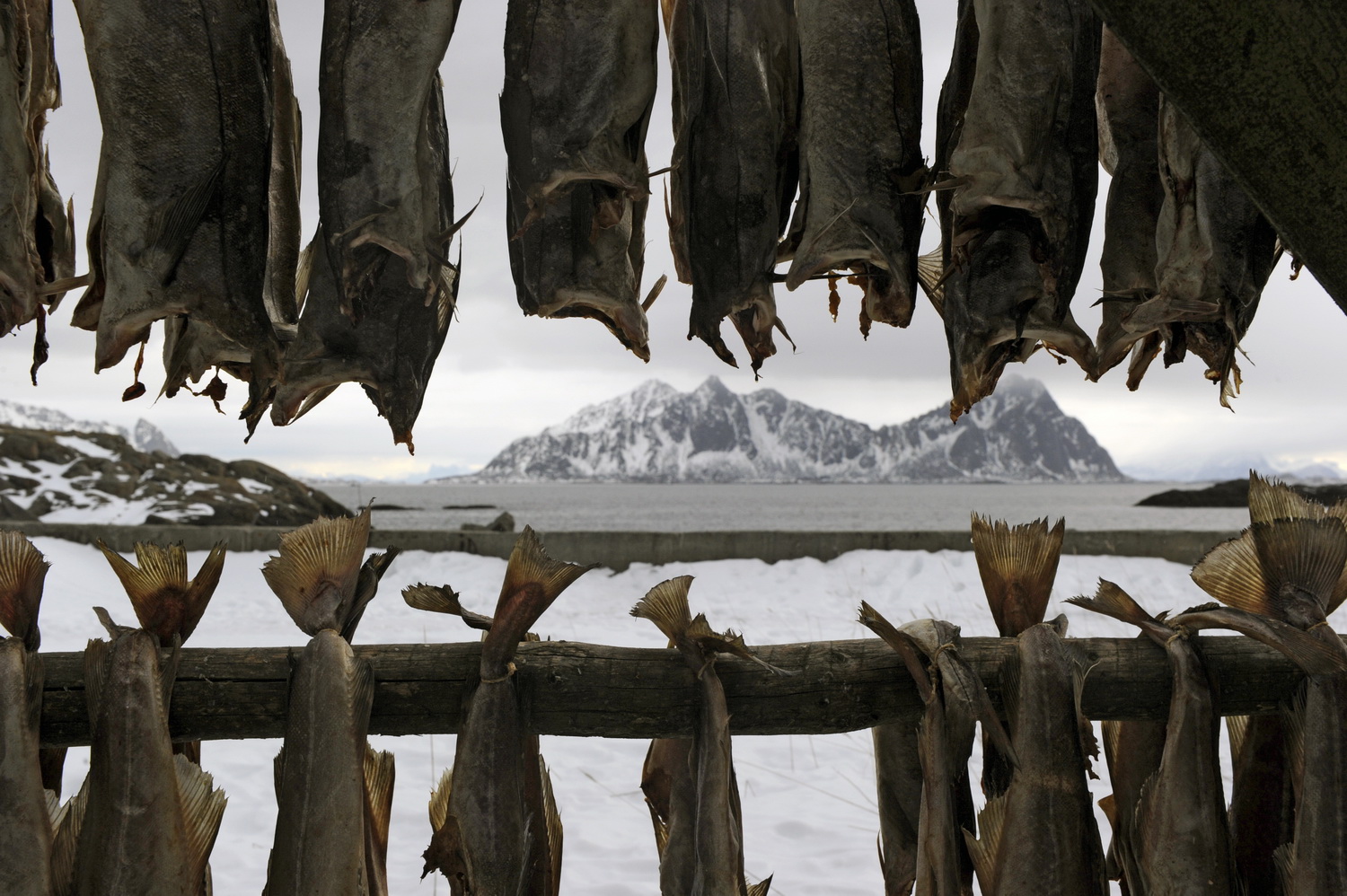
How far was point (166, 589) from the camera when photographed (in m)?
1.47

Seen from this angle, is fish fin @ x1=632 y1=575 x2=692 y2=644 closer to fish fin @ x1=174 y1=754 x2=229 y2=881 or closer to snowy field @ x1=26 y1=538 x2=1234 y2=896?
fish fin @ x1=174 y1=754 x2=229 y2=881

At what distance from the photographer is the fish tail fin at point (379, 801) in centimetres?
161

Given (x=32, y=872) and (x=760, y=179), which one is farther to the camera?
(x=760, y=179)

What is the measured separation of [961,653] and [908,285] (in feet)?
2.01

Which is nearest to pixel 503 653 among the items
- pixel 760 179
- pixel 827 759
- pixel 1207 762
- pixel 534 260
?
pixel 534 260

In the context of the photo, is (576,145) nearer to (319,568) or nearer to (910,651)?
(319,568)

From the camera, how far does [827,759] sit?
459 cm

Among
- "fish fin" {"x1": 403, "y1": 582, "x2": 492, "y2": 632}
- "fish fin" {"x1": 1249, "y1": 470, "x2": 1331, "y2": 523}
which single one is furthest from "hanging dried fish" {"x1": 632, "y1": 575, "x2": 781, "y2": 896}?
"fish fin" {"x1": 1249, "y1": 470, "x2": 1331, "y2": 523}

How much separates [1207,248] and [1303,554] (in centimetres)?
50

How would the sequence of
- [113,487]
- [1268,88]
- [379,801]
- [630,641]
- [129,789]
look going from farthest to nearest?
[113,487] → [630,641] → [379,801] → [129,789] → [1268,88]

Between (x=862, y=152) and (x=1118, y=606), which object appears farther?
(x=862, y=152)

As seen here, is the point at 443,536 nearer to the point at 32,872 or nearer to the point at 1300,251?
the point at 32,872

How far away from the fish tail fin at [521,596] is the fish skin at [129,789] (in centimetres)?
50

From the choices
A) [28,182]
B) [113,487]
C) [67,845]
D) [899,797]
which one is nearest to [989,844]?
[899,797]
